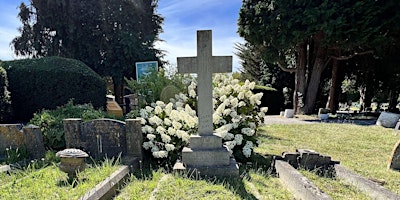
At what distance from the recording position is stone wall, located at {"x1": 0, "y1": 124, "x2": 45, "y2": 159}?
4086mm

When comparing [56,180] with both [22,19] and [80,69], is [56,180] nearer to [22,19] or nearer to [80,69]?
[80,69]

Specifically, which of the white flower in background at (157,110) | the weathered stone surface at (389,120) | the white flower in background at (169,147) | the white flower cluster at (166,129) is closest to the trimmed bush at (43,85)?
the white flower cluster at (166,129)

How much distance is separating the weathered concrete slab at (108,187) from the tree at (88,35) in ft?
46.1

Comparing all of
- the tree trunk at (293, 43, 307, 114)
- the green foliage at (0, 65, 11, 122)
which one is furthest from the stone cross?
the tree trunk at (293, 43, 307, 114)

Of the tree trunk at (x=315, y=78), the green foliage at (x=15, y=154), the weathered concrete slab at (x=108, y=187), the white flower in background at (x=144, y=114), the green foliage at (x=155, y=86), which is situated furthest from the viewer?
the tree trunk at (x=315, y=78)

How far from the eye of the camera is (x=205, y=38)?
349 cm

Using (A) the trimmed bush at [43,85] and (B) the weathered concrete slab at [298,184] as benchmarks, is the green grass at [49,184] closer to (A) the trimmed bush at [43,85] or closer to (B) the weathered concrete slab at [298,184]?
(B) the weathered concrete slab at [298,184]

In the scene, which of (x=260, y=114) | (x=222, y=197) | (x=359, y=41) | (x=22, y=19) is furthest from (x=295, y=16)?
(x=22, y=19)

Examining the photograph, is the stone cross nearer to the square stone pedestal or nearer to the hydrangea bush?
the square stone pedestal

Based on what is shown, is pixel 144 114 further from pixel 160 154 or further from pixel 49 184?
pixel 49 184

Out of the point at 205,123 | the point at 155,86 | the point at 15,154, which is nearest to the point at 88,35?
the point at 155,86

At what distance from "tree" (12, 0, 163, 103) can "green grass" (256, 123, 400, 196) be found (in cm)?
1197

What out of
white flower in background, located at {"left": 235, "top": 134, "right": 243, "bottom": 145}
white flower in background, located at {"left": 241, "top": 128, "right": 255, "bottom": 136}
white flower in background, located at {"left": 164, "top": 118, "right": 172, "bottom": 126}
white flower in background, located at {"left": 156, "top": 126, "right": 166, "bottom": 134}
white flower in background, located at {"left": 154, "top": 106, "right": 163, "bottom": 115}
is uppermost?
white flower in background, located at {"left": 154, "top": 106, "right": 163, "bottom": 115}

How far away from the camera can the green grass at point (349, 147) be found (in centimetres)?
372
